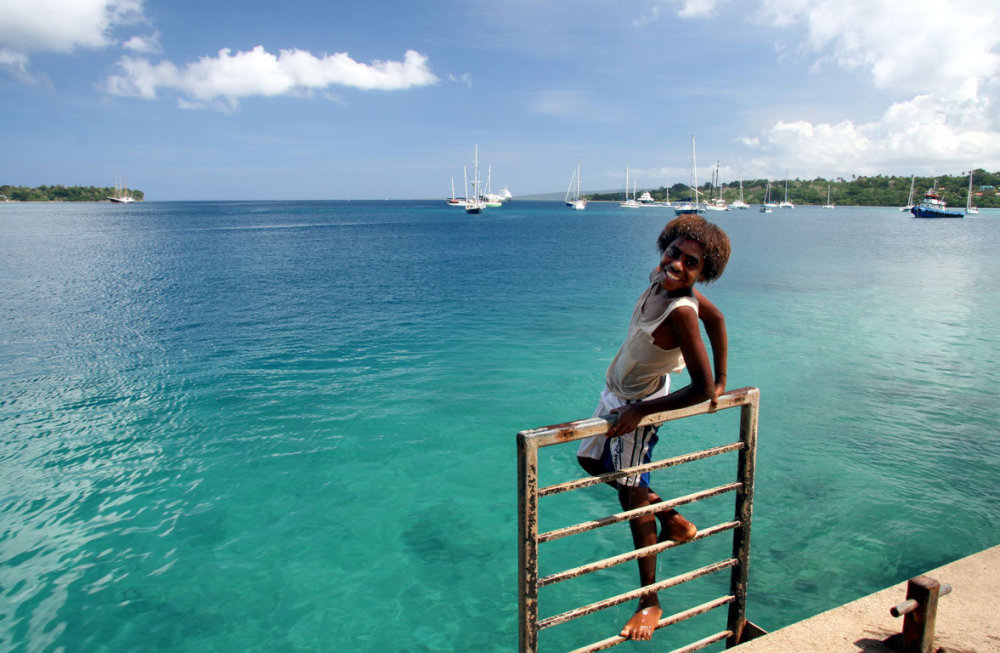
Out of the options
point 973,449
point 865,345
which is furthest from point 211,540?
point 865,345

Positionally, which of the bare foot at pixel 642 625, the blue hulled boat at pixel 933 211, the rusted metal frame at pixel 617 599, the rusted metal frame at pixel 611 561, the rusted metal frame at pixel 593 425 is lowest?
the bare foot at pixel 642 625

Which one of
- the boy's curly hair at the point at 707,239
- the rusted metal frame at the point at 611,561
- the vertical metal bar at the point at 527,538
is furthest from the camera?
the boy's curly hair at the point at 707,239

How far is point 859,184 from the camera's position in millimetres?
193750

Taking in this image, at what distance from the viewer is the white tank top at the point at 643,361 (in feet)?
9.19

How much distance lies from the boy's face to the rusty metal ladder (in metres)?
0.58

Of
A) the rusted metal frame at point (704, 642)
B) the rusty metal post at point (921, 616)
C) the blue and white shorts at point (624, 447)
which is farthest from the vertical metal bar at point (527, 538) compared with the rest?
the rusty metal post at point (921, 616)

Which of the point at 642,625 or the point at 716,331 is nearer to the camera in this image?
the point at 716,331

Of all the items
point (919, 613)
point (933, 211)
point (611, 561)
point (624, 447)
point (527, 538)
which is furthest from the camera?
point (933, 211)

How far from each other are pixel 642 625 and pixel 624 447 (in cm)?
101

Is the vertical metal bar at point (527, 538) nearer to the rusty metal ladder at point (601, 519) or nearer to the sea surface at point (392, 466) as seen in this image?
the rusty metal ladder at point (601, 519)

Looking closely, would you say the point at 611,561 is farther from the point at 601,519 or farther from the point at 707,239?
the point at 707,239

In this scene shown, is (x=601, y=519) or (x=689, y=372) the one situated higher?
(x=689, y=372)

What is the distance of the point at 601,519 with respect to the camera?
8.72 feet

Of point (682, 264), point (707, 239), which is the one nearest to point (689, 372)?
point (682, 264)
